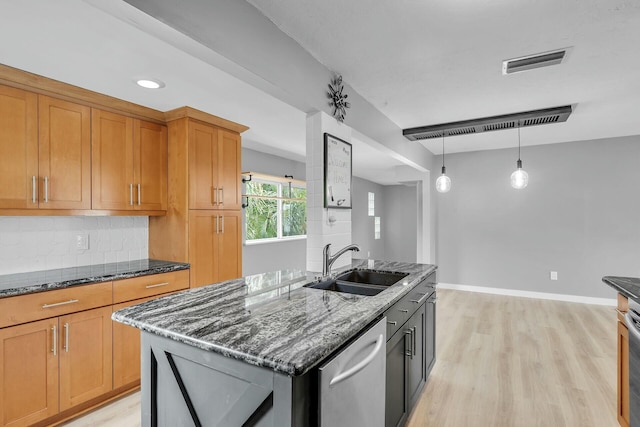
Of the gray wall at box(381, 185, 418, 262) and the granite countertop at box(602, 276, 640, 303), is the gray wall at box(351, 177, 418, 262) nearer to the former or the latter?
the gray wall at box(381, 185, 418, 262)

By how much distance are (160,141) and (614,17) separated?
10.8ft

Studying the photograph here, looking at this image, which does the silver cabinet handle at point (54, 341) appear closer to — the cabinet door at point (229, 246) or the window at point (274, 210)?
the cabinet door at point (229, 246)

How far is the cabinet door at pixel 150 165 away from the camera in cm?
272

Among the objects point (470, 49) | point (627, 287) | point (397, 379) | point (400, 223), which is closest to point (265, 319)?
point (397, 379)

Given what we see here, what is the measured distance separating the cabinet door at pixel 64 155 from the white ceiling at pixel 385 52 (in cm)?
23

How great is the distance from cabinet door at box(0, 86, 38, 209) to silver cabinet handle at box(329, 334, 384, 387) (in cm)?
233

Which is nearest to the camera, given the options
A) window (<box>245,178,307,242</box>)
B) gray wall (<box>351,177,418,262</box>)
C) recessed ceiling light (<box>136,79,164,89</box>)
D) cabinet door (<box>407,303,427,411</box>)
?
cabinet door (<box>407,303,427,411</box>)

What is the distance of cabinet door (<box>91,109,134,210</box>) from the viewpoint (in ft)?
8.01

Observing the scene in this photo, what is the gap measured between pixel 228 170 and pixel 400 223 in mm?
6569

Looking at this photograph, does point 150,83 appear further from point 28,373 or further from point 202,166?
point 28,373

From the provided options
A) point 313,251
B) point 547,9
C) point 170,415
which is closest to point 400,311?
point 313,251

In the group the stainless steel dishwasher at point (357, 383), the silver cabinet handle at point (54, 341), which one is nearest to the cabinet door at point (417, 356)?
the stainless steel dishwasher at point (357, 383)

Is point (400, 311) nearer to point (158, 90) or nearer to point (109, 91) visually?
point (158, 90)

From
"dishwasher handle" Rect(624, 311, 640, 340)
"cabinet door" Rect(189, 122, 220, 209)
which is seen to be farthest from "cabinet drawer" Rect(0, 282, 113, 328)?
"dishwasher handle" Rect(624, 311, 640, 340)
